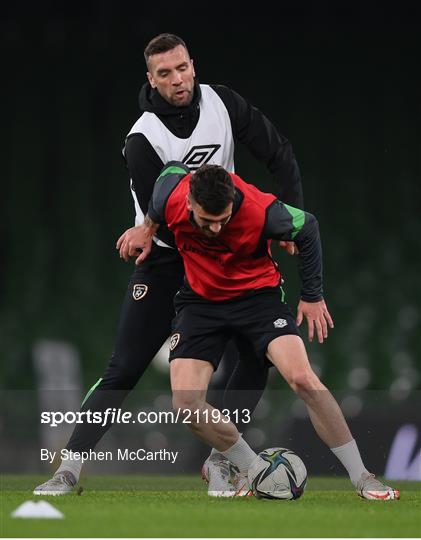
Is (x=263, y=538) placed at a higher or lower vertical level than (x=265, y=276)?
lower

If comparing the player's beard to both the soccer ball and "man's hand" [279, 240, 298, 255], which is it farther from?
the soccer ball

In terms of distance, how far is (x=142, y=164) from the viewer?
4715 millimetres

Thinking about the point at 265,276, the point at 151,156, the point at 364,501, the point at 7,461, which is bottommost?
the point at 7,461

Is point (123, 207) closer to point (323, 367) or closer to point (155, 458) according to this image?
point (323, 367)

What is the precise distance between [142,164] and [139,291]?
510 mm

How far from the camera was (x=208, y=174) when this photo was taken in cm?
420

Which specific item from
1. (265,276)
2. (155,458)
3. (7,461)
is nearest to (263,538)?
(265,276)

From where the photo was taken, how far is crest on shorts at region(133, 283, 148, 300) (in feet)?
15.9

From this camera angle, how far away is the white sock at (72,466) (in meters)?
4.73

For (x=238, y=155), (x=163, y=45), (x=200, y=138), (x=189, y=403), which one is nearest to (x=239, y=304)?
(x=189, y=403)

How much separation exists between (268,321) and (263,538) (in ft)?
4.73

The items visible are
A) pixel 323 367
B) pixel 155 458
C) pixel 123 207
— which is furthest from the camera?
pixel 123 207

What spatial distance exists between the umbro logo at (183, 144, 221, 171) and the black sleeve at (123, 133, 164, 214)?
124 millimetres

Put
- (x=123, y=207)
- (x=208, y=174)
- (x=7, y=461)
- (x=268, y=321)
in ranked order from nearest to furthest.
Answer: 1. (x=208, y=174)
2. (x=268, y=321)
3. (x=7, y=461)
4. (x=123, y=207)
